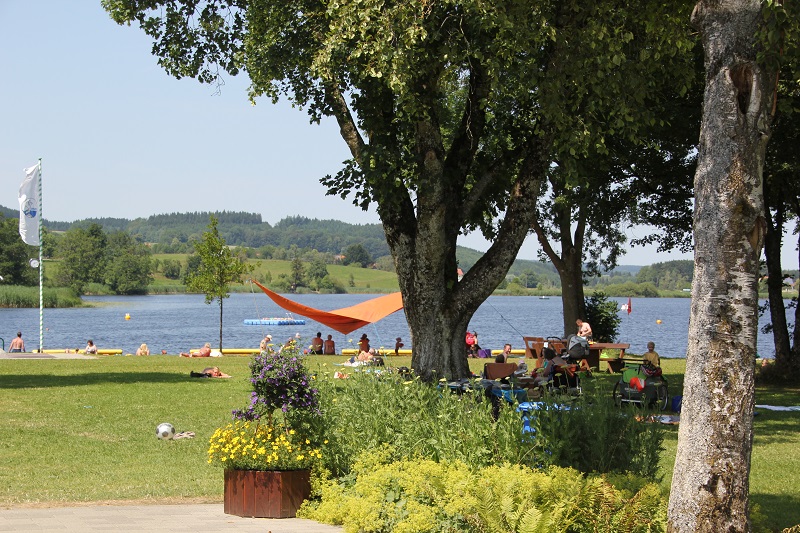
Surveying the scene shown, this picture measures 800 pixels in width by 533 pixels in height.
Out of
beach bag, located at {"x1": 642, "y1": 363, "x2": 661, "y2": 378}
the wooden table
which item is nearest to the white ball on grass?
beach bag, located at {"x1": 642, "y1": 363, "x2": 661, "y2": 378}

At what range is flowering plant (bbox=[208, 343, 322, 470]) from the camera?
6.00 metres

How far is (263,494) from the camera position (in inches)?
235

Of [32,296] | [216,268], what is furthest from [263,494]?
[32,296]

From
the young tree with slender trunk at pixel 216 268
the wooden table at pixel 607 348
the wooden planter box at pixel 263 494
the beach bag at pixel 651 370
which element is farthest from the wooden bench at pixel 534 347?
the wooden planter box at pixel 263 494

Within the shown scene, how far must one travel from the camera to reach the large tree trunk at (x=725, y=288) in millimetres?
4551

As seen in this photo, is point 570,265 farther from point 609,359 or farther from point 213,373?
point 213,373

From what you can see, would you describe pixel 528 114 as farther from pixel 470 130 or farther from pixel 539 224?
pixel 539 224

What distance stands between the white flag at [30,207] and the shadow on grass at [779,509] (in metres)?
20.8

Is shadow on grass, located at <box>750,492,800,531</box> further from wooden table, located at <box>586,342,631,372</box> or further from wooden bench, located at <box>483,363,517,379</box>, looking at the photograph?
wooden table, located at <box>586,342,631,372</box>

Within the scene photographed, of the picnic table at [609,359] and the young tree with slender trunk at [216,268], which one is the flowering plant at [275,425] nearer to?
the picnic table at [609,359]

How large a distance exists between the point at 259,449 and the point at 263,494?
0.32 metres

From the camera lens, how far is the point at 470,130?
11.1 meters

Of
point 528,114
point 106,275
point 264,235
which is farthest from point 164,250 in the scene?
point 528,114

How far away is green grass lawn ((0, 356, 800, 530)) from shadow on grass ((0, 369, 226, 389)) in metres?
0.02
